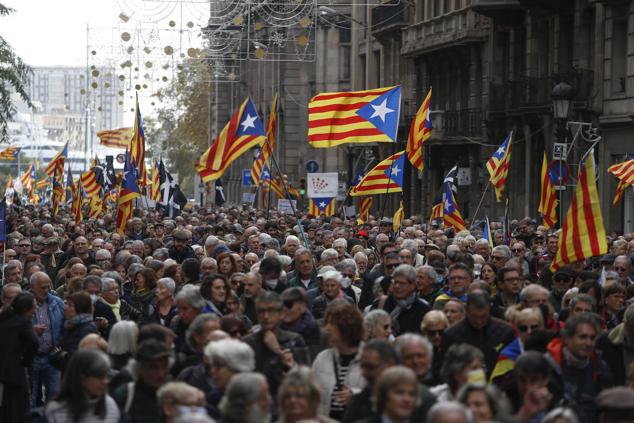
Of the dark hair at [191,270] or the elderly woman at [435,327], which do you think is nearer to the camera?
the elderly woman at [435,327]

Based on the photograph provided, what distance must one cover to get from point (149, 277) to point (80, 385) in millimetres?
6397

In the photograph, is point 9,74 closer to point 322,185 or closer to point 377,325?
point 322,185

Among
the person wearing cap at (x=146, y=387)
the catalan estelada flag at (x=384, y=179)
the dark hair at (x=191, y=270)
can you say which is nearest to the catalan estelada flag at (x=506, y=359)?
the person wearing cap at (x=146, y=387)

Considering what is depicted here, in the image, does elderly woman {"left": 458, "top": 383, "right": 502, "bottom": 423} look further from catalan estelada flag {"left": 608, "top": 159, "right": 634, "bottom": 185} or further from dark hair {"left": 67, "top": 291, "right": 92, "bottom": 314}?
catalan estelada flag {"left": 608, "top": 159, "right": 634, "bottom": 185}

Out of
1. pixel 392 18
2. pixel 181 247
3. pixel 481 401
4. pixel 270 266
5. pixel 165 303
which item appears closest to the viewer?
pixel 481 401

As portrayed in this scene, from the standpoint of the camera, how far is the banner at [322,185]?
35125 millimetres

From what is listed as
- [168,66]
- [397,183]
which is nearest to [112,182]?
[168,66]

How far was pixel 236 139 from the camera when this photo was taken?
24.0m

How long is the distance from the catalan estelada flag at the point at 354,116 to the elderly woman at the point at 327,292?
381 inches

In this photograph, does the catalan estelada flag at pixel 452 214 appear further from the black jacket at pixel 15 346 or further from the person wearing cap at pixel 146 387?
the person wearing cap at pixel 146 387

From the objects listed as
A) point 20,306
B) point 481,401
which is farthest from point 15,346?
point 481,401

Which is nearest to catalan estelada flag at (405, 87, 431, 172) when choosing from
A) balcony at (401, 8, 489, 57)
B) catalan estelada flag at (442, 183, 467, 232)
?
catalan estelada flag at (442, 183, 467, 232)

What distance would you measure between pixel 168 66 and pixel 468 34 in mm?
9008

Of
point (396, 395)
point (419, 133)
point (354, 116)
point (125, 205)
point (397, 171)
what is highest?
point (354, 116)
